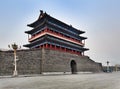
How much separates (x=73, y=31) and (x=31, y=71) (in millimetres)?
21792

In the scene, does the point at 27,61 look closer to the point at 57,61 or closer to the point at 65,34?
the point at 57,61

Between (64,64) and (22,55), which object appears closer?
(22,55)

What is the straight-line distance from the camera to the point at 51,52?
36125mm

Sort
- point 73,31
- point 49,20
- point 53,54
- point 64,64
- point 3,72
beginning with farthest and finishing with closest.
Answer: point 73,31, point 49,20, point 64,64, point 53,54, point 3,72

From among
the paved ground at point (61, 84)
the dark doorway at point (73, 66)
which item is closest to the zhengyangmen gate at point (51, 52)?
the dark doorway at point (73, 66)

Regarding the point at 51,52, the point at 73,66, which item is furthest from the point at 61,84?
the point at 73,66

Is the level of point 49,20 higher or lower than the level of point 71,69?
higher

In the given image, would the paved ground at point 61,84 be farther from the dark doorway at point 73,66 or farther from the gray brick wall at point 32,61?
the dark doorway at point 73,66

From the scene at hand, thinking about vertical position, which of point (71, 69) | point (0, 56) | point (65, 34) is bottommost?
point (71, 69)

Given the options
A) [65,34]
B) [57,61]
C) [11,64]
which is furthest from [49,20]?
[11,64]

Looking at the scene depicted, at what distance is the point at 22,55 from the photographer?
3422 centimetres

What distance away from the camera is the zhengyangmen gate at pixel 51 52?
33.8m

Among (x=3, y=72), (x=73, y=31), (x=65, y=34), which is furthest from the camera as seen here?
(x=73, y=31)

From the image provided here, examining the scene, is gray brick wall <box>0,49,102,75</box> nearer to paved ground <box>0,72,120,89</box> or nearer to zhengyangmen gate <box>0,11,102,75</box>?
zhengyangmen gate <box>0,11,102,75</box>
